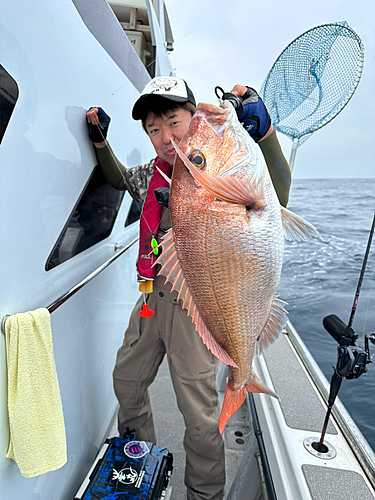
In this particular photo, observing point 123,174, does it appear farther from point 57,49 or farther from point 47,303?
point 47,303

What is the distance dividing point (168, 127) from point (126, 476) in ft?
6.12

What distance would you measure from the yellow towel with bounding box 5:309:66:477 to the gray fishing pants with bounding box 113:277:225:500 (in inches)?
27.5

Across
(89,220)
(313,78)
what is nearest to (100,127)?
(89,220)

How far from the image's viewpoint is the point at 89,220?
6.51ft

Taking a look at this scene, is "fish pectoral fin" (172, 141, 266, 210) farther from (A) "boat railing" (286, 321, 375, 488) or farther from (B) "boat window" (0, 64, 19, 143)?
(A) "boat railing" (286, 321, 375, 488)

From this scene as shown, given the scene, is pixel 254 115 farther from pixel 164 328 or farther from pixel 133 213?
pixel 133 213

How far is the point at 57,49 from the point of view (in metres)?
1.41

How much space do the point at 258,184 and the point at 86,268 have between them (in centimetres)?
122

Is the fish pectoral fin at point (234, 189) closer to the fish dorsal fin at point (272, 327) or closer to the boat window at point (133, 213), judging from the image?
the fish dorsal fin at point (272, 327)

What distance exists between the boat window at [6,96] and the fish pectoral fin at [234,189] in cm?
66

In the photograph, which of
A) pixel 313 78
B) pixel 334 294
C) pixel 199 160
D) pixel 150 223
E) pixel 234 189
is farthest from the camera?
pixel 334 294

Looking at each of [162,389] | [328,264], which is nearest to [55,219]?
[162,389]

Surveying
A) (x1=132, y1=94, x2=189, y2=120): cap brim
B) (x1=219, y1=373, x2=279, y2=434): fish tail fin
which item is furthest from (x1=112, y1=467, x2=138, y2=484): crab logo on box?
(x1=132, y1=94, x2=189, y2=120): cap brim

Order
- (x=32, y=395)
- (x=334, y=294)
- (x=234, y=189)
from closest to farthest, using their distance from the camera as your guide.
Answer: (x=234, y=189) → (x=32, y=395) → (x=334, y=294)
